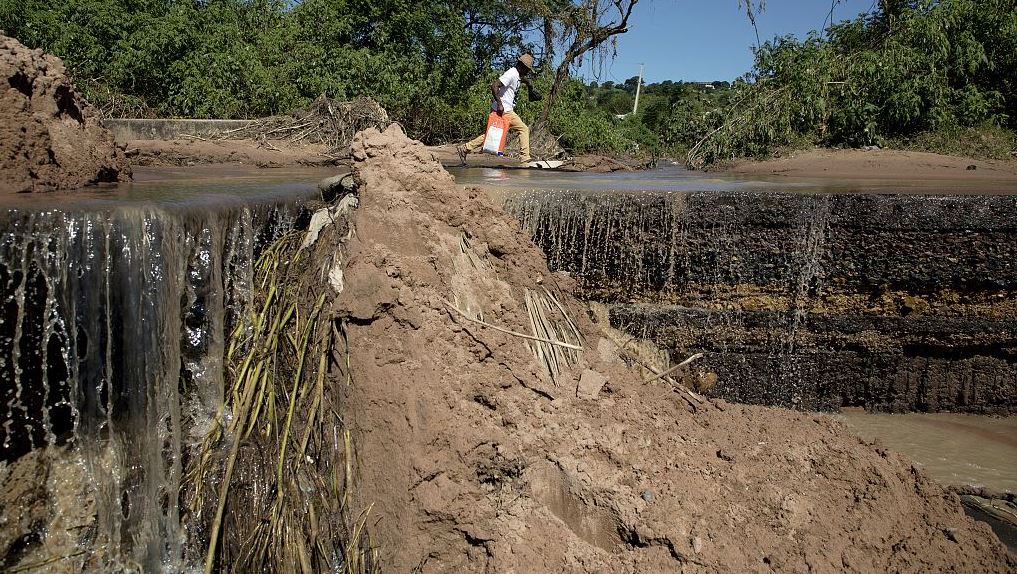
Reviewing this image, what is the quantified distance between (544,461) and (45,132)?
3139 mm

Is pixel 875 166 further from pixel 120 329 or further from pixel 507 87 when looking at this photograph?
pixel 120 329

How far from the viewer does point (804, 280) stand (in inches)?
158

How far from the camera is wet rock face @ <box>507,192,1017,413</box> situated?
393 centimetres

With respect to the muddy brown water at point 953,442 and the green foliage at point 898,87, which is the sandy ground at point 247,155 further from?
the muddy brown water at point 953,442

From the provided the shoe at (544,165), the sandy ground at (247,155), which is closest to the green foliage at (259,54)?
the sandy ground at (247,155)

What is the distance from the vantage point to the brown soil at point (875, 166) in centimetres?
816

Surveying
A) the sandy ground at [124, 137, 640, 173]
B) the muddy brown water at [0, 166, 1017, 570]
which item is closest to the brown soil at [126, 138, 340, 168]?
the sandy ground at [124, 137, 640, 173]

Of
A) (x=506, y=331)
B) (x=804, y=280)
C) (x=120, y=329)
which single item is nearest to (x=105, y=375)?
(x=120, y=329)

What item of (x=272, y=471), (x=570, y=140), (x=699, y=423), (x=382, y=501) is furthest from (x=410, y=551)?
(x=570, y=140)

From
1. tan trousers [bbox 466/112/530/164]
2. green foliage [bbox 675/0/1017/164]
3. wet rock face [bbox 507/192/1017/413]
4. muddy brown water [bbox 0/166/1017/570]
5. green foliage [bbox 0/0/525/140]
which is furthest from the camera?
green foliage [bbox 0/0/525/140]

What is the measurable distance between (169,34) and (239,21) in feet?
8.49

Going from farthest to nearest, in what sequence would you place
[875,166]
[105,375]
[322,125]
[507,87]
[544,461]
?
[322,125], [875,166], [507,87], [105,375], [544,461]

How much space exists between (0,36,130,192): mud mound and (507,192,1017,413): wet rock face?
2.43 m

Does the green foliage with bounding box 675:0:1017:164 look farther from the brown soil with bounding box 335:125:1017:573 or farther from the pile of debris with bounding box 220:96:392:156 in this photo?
the brown soil with bounding box 335:125:1017:573
